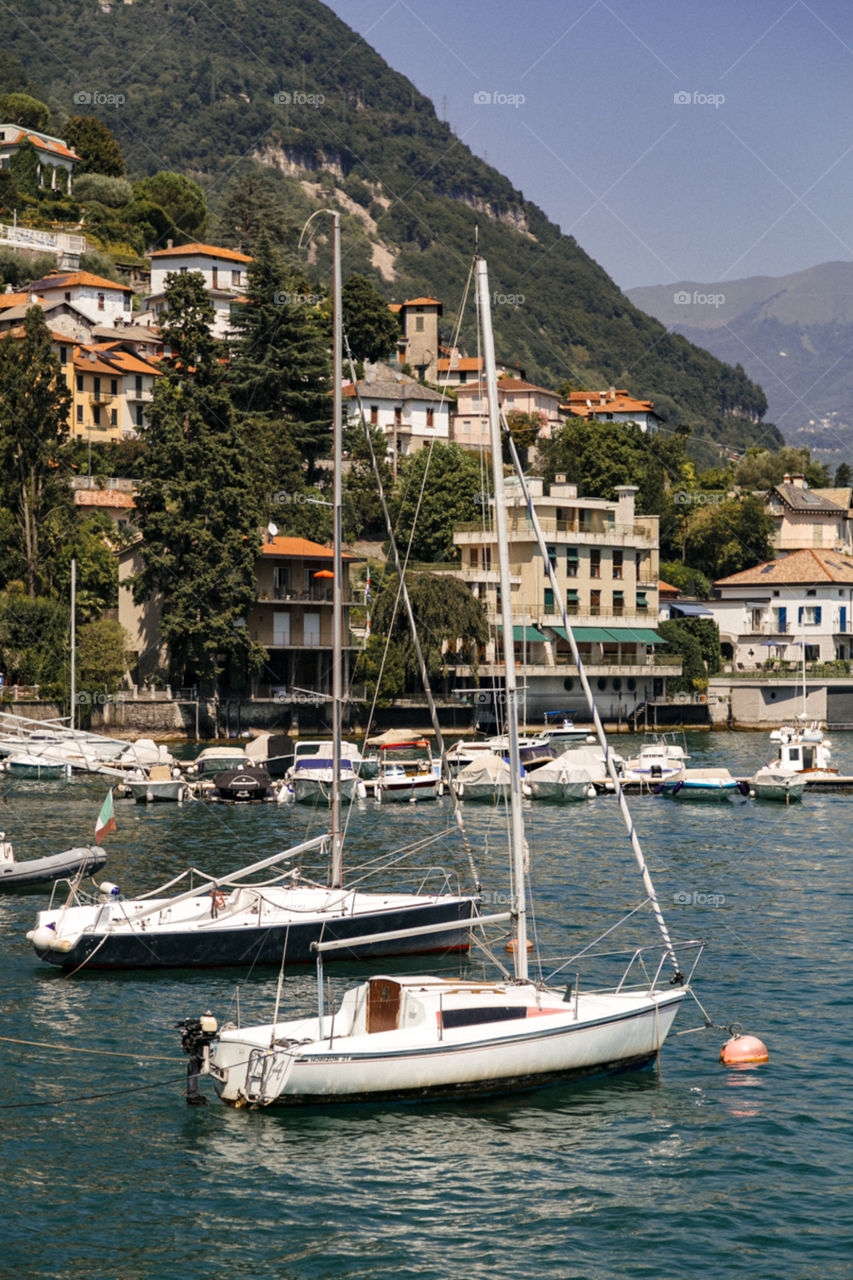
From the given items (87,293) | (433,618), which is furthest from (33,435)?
(87,293)

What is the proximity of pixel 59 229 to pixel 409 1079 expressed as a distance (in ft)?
556

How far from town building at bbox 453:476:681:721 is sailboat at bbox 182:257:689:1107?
75.0 m

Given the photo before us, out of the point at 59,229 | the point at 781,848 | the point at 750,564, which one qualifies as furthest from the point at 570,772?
the point at 59,229

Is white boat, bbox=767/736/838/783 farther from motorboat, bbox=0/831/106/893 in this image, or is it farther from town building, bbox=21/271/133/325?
town building, bbox=21/271/133/325

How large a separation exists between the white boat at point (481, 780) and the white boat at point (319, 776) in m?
4.59

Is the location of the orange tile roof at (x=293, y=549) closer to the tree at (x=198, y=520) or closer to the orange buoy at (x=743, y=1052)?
the tree at (x=198, y=520)

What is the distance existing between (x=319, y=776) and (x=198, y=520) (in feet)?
98.7

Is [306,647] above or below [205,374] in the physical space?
below

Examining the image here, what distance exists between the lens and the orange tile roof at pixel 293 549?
9656 centimetres

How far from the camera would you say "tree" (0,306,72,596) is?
8788cm

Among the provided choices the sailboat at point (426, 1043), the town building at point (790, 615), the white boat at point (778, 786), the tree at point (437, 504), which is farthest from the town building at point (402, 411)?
the sailboat at point (426, 1043)

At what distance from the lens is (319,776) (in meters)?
64.8

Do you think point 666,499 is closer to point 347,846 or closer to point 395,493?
point 395,493

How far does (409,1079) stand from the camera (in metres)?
23.2
